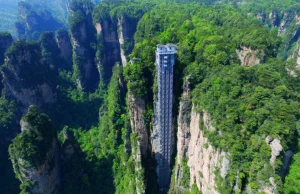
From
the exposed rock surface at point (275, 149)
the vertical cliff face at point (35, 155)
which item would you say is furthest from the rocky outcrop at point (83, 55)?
the exposed rock surface at point (275, 149)

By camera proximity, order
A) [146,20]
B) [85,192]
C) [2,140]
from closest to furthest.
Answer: [85,192], [2,140], [146,20]

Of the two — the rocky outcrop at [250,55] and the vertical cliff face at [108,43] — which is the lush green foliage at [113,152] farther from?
the rocky outcrop at [250,55]

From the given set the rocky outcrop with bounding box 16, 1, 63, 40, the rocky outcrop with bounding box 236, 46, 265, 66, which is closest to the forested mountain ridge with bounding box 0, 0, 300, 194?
the rocky outcrop with bounding box 236, 46, 265, 66

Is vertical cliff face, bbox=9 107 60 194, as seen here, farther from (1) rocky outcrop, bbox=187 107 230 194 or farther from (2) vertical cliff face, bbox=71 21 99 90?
(2) vertical cliff face, bbox=71 21 99 90

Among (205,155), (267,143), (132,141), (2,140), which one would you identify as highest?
(267,143)

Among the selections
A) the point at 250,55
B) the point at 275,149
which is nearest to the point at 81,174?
the point at 275,149

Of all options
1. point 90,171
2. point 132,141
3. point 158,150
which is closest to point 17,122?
point 90,171

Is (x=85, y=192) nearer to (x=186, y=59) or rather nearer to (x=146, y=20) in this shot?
(x=186, y=59)
